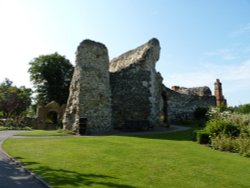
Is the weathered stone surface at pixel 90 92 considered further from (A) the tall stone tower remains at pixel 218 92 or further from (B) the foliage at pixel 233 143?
(A) the tall stone tower remains at pixel 218 92

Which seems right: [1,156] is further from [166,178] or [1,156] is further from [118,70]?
[118,70]

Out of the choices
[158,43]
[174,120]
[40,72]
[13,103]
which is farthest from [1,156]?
[13,103]

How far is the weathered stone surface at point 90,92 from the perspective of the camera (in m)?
23.6

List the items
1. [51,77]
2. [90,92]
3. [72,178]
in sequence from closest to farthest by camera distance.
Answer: [72,178] → [90,92] → [51,77]

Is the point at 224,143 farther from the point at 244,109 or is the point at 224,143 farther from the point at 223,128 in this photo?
the point at 244,109

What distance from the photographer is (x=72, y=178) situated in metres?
8.19

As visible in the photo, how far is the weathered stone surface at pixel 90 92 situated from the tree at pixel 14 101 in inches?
1169

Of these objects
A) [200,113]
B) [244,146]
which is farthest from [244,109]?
[244,146]

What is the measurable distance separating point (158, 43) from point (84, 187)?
22.8 m

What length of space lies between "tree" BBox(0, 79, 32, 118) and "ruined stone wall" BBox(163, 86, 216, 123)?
94.5 ft

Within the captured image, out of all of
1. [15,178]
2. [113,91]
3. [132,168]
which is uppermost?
[113,91]

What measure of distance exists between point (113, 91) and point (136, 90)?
2.06 metres

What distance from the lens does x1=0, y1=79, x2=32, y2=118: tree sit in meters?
51.2

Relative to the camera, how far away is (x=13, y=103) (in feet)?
169
